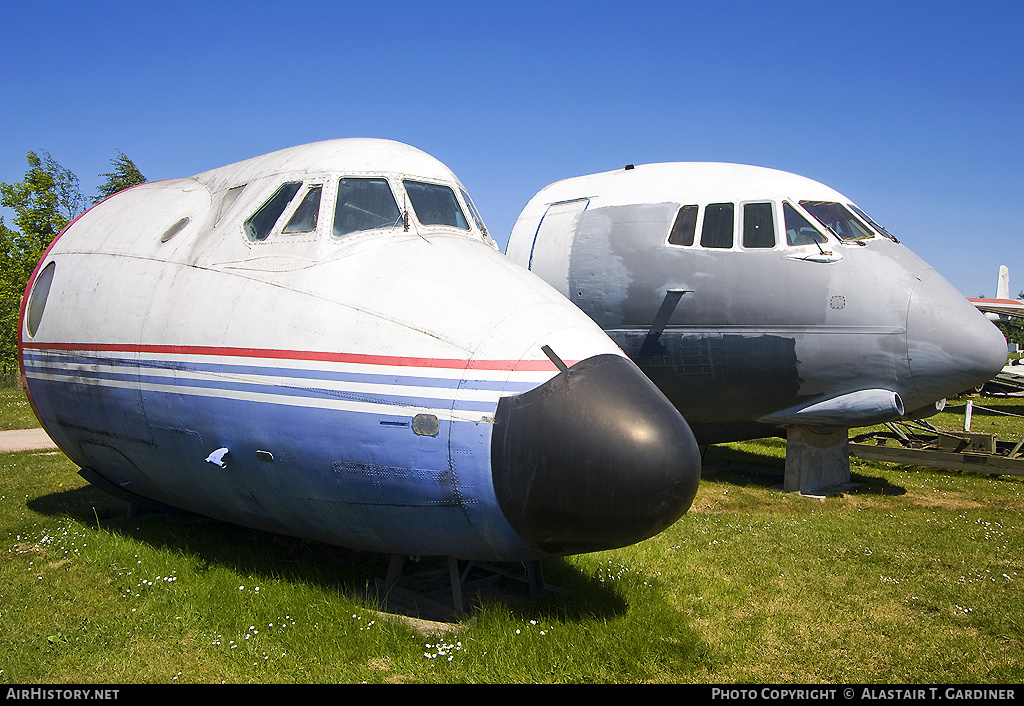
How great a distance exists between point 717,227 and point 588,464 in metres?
6.87

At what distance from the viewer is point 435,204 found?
6.85 meters

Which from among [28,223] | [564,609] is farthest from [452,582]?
[28,223]

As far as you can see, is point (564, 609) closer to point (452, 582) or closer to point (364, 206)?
point (452, 582)

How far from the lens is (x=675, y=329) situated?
1084cm

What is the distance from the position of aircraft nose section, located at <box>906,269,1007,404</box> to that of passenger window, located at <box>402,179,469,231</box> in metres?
6.35

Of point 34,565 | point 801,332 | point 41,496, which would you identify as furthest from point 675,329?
point 41,496

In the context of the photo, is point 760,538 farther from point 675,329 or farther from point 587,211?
point 587,211

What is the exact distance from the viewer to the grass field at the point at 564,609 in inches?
214

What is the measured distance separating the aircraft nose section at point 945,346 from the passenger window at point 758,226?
196 centimetres

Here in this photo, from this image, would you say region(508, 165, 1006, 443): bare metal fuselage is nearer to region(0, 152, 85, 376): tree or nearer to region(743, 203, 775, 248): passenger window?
region(743, 203, 775, 248): passenger window

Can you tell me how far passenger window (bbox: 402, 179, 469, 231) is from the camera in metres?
6.69

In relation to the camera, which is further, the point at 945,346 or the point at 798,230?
the point at 798,230

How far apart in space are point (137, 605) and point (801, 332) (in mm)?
8270

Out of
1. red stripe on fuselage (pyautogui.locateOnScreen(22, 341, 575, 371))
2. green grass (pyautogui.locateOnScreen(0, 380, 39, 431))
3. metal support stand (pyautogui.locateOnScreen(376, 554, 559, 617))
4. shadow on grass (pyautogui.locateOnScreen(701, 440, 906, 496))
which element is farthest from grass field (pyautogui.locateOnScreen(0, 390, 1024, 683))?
green grass (pyautogui.locateOnScreen(0, 380, 39, 431))
